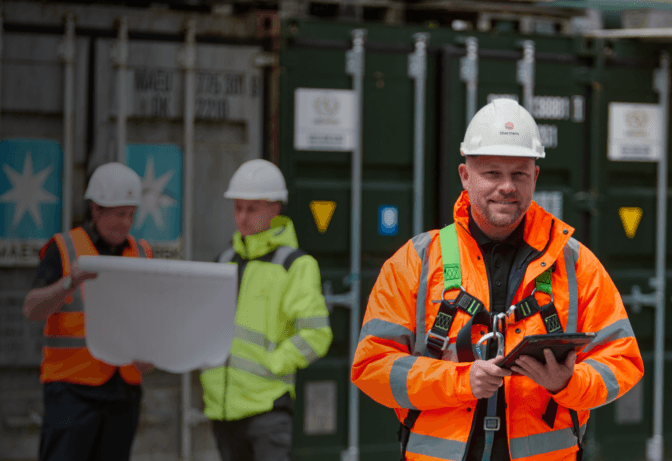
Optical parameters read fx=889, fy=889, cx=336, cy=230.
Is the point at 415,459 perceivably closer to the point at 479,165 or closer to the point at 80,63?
the point at 479,165

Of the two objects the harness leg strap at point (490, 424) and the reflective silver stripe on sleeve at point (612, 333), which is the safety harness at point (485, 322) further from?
the reflective silver stripe on sleeve at point (612, 333)

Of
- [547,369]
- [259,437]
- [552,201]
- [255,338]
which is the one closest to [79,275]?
[255,338]

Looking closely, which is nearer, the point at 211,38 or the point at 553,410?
the point at 553,410

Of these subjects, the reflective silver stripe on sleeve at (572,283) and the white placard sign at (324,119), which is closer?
the reflective silver stripe on sleeve at (572,283)

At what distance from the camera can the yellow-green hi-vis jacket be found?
4.06 meters

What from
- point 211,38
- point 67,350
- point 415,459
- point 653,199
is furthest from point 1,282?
point 653,199

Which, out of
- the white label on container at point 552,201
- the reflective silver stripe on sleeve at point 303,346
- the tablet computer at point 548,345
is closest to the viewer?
the tablet computer at point 548,345

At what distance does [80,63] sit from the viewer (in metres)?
5.12

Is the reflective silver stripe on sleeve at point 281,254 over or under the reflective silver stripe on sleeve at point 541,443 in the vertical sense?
over

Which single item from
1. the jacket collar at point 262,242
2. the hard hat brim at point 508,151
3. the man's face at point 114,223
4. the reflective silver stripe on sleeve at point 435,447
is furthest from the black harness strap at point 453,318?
the man's face at point 114,223

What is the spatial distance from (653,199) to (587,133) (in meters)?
0.68

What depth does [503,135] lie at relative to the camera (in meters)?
2.63

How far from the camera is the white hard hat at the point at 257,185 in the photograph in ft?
14.2

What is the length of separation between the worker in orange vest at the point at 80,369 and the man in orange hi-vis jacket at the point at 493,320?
5.65 ft
